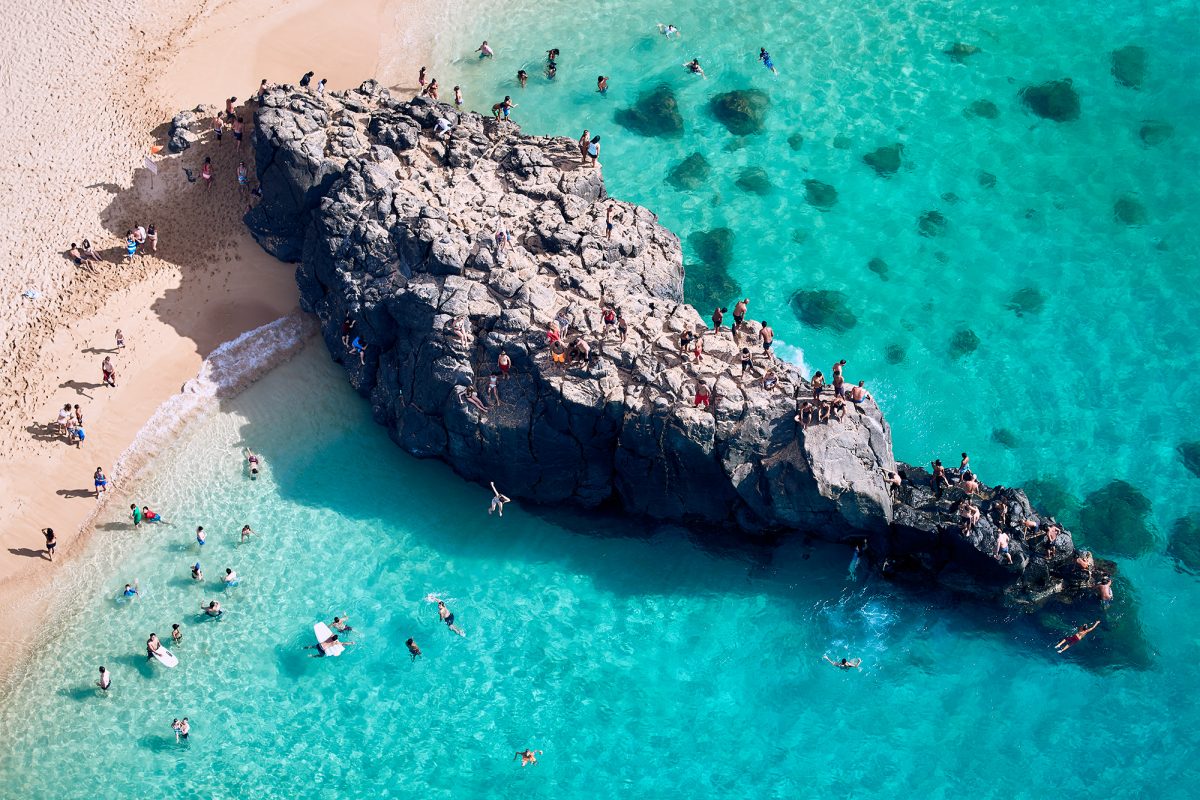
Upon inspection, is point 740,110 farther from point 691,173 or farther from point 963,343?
point 963,343

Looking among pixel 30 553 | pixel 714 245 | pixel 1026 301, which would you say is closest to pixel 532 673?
pixel 30 553

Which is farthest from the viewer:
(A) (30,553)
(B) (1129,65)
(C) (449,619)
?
(B) (1129,65)

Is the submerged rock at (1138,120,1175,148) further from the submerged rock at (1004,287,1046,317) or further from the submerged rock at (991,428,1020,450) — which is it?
the submerged rock at (991,428,1020,450)

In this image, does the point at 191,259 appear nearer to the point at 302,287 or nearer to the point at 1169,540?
the point at 302,287

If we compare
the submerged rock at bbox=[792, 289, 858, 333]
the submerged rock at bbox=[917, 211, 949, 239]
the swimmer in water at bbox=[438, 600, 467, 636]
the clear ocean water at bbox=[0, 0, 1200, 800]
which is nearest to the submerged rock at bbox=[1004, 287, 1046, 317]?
the clear ocean water at bbox=[0, 0, 1200, 800]

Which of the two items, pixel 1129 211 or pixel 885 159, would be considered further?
pixel 885 159

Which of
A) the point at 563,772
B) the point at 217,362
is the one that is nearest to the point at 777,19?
the point at 217,362

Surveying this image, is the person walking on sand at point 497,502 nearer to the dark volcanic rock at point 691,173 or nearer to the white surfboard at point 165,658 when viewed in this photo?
the white surfboard at point 165,658
